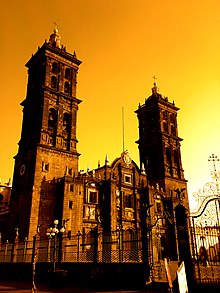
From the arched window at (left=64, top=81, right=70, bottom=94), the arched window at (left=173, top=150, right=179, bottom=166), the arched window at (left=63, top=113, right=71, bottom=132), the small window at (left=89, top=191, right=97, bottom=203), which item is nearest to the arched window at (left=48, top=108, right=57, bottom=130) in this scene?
the arched window at (left=63, top=113, right=71, bottom=132)

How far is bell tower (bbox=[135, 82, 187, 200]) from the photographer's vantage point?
144ft

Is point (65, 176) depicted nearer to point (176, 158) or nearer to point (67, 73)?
point (67, 73)

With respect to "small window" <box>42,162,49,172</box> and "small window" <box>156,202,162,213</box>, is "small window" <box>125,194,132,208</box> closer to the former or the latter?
"small window" <box>156,202,162,213</box>

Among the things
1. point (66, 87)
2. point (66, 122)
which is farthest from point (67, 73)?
point (66, 122)

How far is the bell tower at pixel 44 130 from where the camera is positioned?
29.3 m

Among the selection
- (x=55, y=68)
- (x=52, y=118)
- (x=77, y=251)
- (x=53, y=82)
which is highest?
(x=55, y=68)

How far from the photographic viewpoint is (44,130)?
3209 cm

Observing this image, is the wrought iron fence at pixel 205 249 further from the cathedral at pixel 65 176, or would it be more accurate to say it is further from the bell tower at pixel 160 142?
the bell tower at pixel 160 142

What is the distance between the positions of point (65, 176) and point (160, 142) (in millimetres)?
21263

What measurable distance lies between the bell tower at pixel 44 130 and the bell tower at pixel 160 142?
53.3 ft

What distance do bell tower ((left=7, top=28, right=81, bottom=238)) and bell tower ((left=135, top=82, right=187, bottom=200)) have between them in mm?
16253

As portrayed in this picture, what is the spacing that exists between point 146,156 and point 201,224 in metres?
35.4

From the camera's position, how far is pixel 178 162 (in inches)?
1833

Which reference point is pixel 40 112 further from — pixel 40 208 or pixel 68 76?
pixel 40 208
